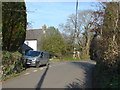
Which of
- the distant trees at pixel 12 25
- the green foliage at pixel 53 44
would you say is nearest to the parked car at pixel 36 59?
the distant trees at pixel 12 25

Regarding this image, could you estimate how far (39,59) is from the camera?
17812mm

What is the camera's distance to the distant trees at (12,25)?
11.7 m

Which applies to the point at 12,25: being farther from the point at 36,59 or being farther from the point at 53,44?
the point at 53,44

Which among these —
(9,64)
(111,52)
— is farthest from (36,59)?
(111,52)

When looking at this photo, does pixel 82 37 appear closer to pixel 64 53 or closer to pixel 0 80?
pixel 64 53

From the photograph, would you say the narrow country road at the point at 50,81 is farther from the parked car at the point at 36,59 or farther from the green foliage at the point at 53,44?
the green foliage at the point at 53,44

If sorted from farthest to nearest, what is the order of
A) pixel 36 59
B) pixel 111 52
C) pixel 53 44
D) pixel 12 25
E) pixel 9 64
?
pixel 53 44 → pixel 36 59 → pixel 12 25 → pixel 9 64 → pixel 111 52

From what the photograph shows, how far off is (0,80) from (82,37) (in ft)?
131

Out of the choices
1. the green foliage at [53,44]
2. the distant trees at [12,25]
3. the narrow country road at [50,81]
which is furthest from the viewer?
the green foliage at [53,44]

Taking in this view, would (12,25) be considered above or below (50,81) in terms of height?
above

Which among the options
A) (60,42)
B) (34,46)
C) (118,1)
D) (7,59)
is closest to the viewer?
(7,59)

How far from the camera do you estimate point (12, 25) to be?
1258 cm

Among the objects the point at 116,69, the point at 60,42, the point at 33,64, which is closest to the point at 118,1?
the point at 116,69

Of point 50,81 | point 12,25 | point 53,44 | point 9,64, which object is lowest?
point 50,81
